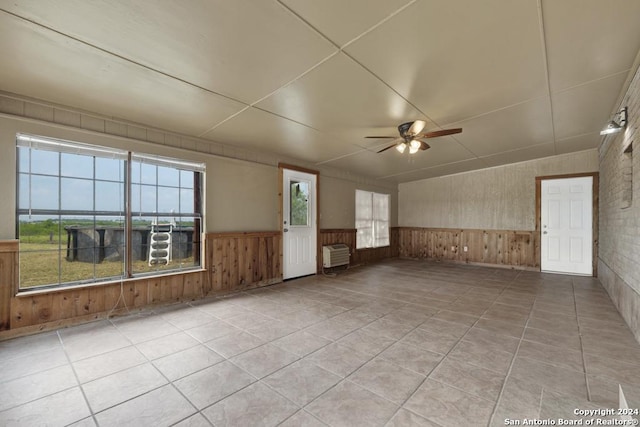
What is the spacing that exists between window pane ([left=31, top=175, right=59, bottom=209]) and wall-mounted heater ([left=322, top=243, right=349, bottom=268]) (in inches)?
170

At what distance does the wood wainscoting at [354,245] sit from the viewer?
6083mm

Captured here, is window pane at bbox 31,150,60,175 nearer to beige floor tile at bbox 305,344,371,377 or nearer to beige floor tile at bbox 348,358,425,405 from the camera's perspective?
beige floor tile at bbox 305,344,371,377

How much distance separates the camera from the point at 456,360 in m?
2.23

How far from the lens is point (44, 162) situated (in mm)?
2953

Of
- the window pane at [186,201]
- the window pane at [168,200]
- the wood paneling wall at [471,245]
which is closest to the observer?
the window pane at [168,200]

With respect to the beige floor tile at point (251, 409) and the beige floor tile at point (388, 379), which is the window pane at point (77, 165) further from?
the beige floor tile at point (388, 379)

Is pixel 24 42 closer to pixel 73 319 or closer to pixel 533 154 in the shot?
pixel 73 319

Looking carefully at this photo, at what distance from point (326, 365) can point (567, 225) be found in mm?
6321

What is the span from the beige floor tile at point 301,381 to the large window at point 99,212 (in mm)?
2582

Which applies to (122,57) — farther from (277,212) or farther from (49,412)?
(277,212)

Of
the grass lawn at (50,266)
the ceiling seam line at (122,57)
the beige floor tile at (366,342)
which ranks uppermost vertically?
the ceiling seam line at (122,57)

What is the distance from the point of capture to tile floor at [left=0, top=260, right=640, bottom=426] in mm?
1642

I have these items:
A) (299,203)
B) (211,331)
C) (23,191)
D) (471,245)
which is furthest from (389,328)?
(471,245)

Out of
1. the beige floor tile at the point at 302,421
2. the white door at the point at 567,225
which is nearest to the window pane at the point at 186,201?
the beige floor tile at the point at 302,421
